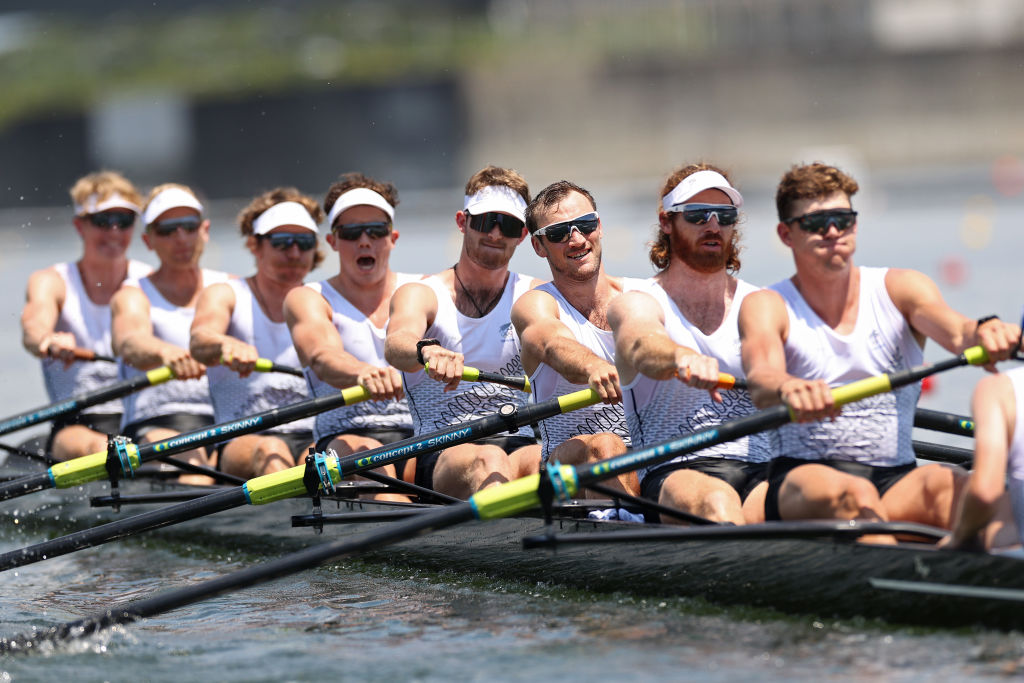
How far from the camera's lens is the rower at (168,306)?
23.7 ft

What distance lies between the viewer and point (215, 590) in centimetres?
426

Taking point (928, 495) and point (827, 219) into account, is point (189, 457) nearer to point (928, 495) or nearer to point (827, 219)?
point (827, 219)

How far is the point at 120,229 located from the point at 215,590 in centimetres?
411

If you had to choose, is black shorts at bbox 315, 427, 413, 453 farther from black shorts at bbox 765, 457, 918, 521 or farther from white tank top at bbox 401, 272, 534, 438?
black shorts at bbox 765, 457, 918, 521

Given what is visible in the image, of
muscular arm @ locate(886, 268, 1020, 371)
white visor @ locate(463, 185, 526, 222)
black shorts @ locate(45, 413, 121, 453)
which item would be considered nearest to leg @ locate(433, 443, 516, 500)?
white visor @ locate(463, 185, 526, 222)

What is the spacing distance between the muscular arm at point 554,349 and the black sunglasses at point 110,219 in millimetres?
3511

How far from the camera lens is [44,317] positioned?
7719mm

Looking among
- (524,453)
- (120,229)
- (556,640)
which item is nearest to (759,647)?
(556,640)

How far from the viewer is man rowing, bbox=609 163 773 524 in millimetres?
4727

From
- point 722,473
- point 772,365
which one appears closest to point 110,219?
point 722,473

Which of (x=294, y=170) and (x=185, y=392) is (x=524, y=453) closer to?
(x=185, y=392)

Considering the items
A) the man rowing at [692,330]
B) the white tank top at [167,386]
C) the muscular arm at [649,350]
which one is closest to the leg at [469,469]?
the man rowing at [692,330]

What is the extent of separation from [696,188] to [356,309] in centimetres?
201

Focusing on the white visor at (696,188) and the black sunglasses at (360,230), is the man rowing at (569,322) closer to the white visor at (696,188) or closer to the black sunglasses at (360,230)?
the white visor at (696,188)
